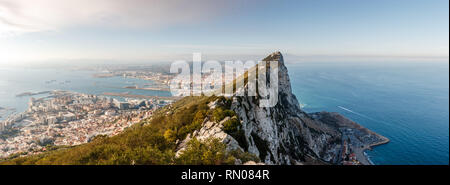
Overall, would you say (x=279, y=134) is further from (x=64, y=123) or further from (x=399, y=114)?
(x=399, y=114)

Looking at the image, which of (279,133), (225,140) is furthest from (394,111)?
(225,140)

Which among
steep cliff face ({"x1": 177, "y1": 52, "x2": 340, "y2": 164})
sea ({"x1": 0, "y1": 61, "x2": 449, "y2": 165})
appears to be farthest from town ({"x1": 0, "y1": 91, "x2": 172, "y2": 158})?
steep cliff face ({"x1": 177, "y1": 52, "x2": 340, "y2": 164})

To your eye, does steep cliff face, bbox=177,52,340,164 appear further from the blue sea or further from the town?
the town

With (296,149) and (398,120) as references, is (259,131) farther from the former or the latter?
(398,120)

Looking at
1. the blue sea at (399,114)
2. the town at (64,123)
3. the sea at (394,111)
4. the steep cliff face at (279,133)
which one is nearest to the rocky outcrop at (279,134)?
the steep cliff face at (279,133)

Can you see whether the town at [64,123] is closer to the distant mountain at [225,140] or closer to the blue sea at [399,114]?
the distant mountain at [225,140]
